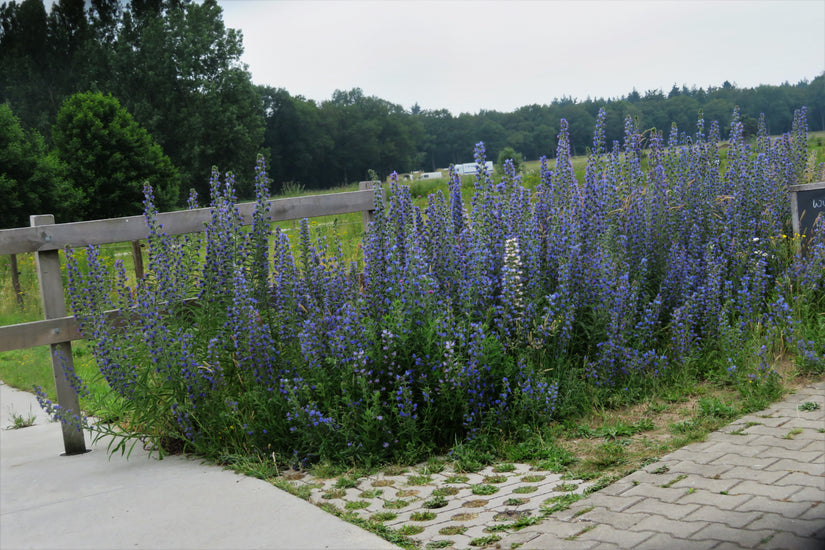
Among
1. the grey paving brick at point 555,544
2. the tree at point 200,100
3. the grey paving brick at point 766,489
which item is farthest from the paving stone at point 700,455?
the tree at point 200,100

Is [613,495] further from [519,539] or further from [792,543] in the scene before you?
[792,543]

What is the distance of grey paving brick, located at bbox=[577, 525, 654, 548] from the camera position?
101 inches

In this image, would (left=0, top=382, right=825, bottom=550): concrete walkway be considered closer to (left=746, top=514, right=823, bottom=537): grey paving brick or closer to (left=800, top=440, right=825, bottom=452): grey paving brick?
(left=800, top=440, right=825, bottom=452): grey paving brick

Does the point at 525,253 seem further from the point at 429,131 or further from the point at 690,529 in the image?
the point at 429,131

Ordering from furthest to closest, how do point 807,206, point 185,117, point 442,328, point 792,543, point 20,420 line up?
point 185,117 < point 807,206 < point 20,420 < point 442,328 < point 792,543

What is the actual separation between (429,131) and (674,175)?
289 centimetres

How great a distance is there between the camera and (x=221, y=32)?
43344 millimetres

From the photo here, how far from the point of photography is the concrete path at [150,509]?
3141 millimetres

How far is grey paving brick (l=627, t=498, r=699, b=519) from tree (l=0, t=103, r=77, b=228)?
12.7 meters

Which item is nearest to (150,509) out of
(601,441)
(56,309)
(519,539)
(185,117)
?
(56,309)

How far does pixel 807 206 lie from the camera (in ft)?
20.0

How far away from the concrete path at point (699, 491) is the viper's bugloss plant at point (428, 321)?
82 cm

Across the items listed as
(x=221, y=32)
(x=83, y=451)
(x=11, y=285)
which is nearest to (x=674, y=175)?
(x=83, y=451)

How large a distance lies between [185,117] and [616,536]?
141 ft
